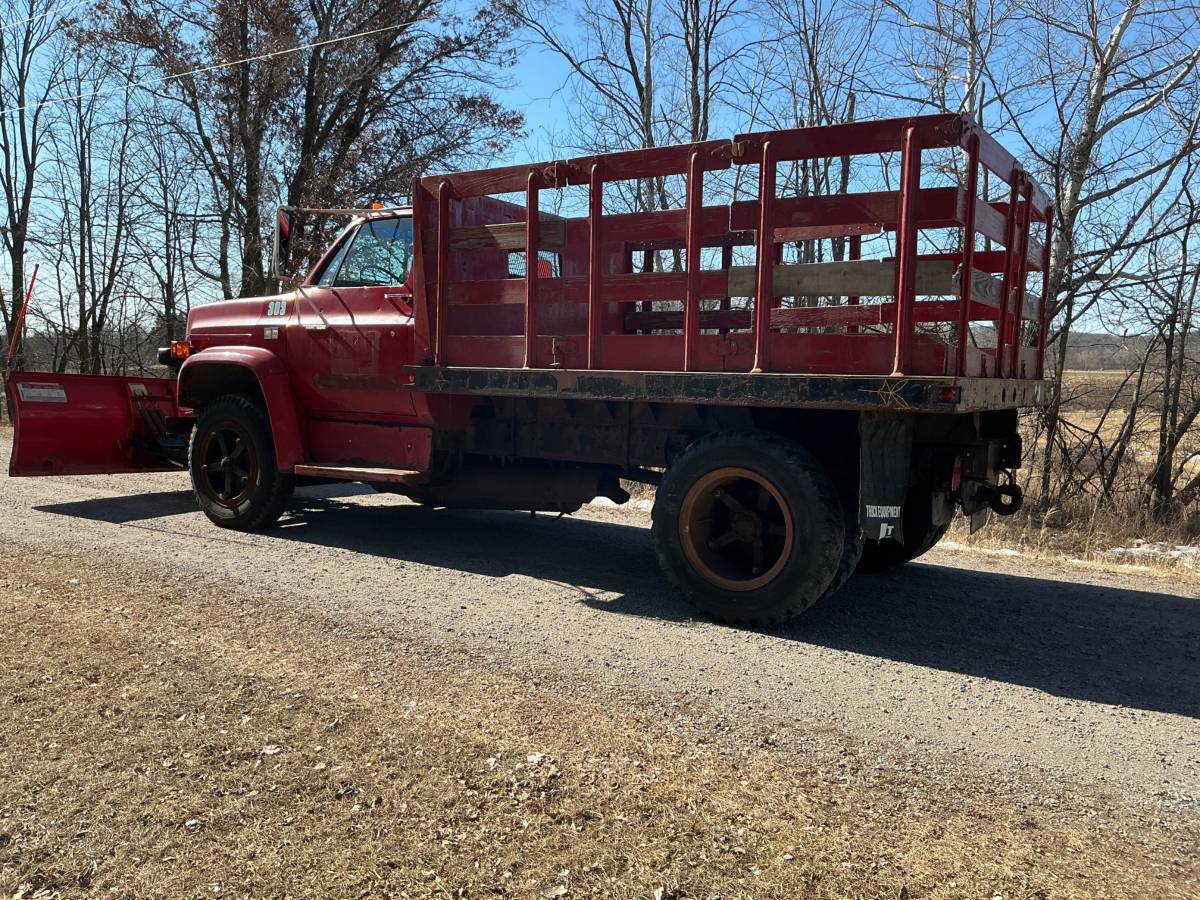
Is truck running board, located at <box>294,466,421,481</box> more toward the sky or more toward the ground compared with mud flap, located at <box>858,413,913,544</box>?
more toward the ground

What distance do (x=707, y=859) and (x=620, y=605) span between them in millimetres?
2825

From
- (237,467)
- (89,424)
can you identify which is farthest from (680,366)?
(89,424)

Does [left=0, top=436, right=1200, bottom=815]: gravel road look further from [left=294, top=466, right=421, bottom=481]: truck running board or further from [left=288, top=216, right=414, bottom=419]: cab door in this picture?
[left=288, top=216, right=414, bottom=419]: cab door

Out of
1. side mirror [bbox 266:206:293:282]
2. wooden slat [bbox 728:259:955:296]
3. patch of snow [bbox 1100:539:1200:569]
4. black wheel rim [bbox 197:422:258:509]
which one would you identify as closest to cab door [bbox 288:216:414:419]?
side mirror [bbox 266:206:293:282]

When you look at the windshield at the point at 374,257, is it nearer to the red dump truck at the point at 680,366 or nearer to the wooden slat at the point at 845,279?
the red dump truck at the point at 680,366

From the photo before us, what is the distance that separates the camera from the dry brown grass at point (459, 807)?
8.32 ft

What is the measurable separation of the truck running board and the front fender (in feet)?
0.67

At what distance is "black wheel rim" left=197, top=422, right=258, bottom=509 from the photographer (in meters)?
7.27

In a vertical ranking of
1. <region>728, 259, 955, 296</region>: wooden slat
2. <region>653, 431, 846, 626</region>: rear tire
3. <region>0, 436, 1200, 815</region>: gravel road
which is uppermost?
<region>728, 259, 955, 296</region>: wooden slat

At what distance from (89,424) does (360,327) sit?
348 centimetres

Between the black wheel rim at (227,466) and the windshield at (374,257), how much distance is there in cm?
147

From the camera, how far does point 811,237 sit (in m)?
5.02

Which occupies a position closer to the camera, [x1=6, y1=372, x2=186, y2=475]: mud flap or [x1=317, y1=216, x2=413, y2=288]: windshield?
[x1=317, y1=216, x2=413, y2=288]: windshield

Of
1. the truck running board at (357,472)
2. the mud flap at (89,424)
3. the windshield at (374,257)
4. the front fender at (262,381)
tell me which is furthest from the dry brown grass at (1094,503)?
the mud flap at (89,424)
